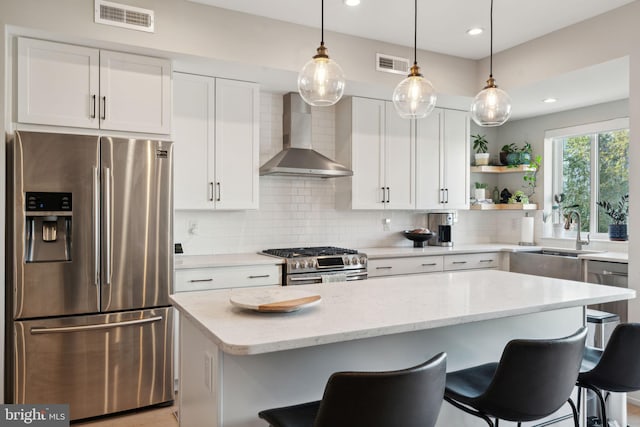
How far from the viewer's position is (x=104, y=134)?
121 inches

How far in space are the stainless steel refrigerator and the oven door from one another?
37.8 inches

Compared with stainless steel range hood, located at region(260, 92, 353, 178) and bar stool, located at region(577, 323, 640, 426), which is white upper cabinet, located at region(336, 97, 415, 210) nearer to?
stainless steel range hood, located at region(260, 92, 353, 178)

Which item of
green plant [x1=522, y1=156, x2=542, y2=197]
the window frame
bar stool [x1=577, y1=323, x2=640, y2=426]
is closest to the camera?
bar stool [x1=577, y1=323, x2=640, y2=426]

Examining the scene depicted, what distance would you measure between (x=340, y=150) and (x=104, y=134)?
7.39ft

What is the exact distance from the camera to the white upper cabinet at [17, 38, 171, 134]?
2857 millimetres

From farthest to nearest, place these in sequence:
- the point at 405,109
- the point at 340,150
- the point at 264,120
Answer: the point at 340,150 < the point at 264,120 < the point at 405,109

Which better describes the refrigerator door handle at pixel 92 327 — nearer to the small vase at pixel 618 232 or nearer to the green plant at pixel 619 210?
the small vase at pixel 618 232

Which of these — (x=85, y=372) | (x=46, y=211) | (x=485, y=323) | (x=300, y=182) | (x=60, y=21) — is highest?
(x=60, y=21)

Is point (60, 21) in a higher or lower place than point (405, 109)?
higher

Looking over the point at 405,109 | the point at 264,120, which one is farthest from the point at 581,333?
the point at 264,120

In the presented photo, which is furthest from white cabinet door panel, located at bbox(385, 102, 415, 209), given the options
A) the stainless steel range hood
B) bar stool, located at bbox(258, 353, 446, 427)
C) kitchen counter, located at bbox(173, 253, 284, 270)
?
bar stool, located at bbox(258, 353, 446, 427)

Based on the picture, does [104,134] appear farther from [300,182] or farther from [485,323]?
[485,323]

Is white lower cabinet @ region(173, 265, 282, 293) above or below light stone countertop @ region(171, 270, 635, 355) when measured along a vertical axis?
below

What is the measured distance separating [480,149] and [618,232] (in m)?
1.75
